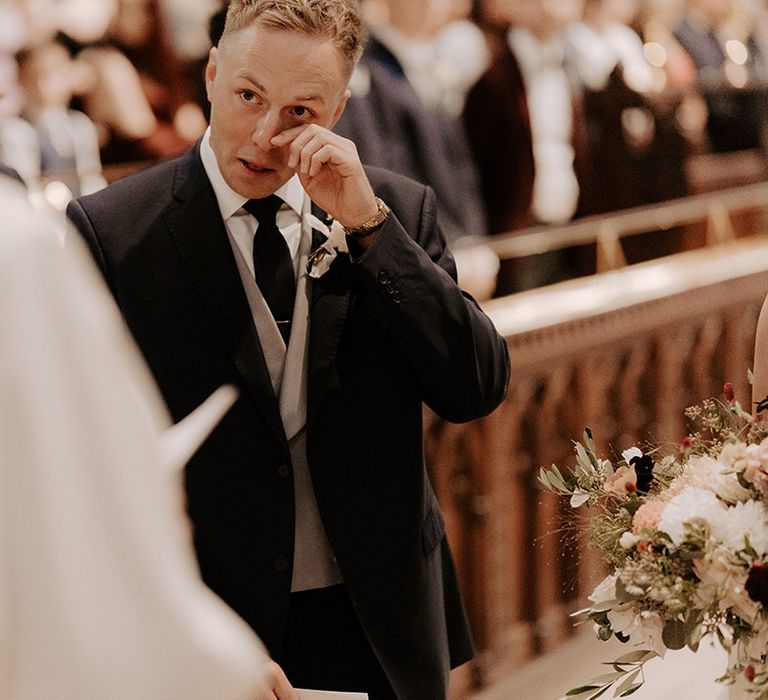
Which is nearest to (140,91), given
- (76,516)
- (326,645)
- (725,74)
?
(326,645)

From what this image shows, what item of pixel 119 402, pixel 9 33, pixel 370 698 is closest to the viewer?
pixel 119 402

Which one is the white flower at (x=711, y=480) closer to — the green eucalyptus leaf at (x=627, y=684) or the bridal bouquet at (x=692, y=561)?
the bridal bouquet at (x=692, y=561)

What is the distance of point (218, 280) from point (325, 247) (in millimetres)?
167

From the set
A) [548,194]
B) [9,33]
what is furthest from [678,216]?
[9,33]

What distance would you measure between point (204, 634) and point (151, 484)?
0.10 metres

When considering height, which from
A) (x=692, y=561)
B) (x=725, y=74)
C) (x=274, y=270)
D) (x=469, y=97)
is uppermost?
(x=274, y=270)

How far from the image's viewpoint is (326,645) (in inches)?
75.5

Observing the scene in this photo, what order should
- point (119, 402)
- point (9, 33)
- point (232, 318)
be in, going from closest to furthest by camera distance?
point (119, 402)
point (232, 318)
point (9, 33)

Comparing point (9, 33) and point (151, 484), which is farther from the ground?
point (9, 33)

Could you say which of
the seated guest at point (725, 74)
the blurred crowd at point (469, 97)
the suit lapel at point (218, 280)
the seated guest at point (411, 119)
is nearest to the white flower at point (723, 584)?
the suit lapel at point (218, 280)

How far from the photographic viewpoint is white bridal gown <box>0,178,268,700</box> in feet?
2.61

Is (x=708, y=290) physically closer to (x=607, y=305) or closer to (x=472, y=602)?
(x=607, y=305)

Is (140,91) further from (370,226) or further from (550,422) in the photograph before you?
(370,226)

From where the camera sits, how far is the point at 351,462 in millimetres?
1894
